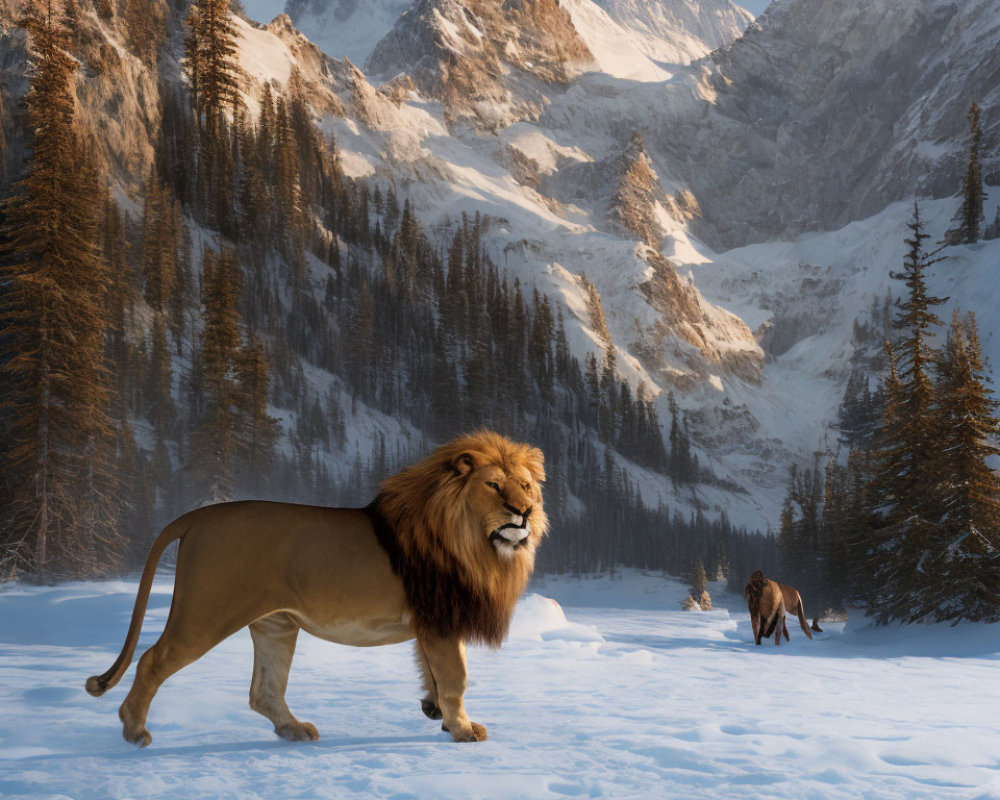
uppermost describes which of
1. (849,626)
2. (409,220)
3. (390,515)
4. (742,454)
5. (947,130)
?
(947,130)

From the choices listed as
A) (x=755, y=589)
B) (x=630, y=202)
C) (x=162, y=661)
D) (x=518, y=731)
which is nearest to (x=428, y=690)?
(x=518, y=731)

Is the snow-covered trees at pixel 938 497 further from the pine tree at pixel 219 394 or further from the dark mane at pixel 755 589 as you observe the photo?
the pine tree at pixel 219 394

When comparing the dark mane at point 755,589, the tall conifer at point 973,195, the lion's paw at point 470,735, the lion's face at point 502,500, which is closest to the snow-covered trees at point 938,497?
the dark mane at point 755,589

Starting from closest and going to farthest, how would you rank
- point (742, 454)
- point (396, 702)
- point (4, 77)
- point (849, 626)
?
point (396, 702)
point (849, 626)
point (4, 77)
point (742, 454)

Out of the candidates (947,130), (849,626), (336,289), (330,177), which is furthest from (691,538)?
(947,130)

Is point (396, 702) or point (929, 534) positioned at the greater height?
point (929, 534)

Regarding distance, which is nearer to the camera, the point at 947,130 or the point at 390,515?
the point at 390,515

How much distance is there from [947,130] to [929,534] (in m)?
197

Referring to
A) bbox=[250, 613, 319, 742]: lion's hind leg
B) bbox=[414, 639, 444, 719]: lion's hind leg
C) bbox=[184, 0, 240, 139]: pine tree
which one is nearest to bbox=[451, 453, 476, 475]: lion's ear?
bbox=[414, 639, 444, 719]: lion's hind leg

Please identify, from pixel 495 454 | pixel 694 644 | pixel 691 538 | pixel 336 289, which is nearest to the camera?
pixel 495 454

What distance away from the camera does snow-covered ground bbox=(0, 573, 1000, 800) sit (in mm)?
4027

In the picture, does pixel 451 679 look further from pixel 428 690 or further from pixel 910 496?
pixel 910 496

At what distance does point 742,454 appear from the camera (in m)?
138

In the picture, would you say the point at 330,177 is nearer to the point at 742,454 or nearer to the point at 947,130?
the point at 742,454
